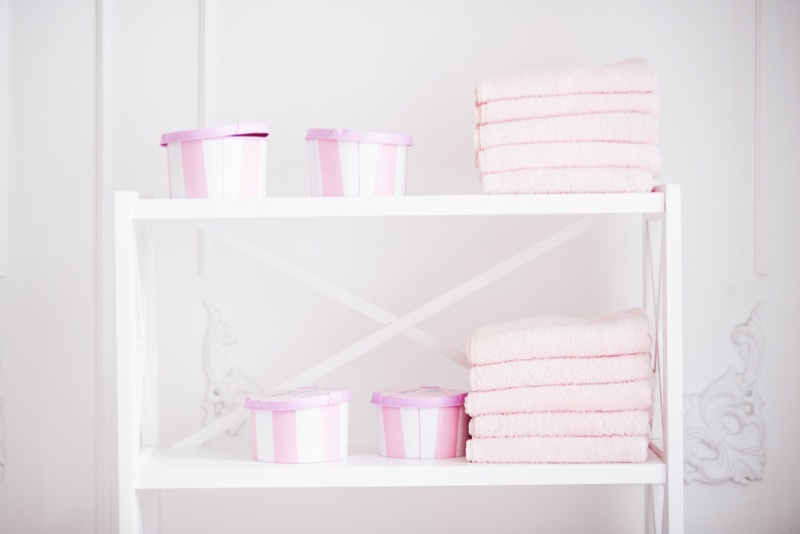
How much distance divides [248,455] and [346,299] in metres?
0.35

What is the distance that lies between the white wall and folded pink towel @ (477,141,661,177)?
374 millimetres

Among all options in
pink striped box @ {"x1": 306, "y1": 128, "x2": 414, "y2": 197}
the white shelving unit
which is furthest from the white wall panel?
pink striped box @ {"x1": 306, "y1": 128, "x2": 414, "y2": 197}

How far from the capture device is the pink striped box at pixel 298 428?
4.53 ft

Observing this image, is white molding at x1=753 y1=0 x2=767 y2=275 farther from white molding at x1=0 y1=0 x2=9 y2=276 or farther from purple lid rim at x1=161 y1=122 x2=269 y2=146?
white molding at x1=0 y1=0 x2=9 y2=276

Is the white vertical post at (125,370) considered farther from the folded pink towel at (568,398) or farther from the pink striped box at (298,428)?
the folded pink towel at (568,398)

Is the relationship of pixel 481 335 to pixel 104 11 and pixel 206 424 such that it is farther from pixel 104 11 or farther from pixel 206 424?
pixel 104 11

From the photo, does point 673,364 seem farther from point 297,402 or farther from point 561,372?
point 297,402

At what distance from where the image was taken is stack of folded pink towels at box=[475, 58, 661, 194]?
4.45 ft

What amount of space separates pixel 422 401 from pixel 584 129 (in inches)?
20.9

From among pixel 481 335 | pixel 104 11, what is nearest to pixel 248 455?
pixel 481 335

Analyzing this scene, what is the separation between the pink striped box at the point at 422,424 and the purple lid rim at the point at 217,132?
0.51 m

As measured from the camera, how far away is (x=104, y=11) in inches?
67.9

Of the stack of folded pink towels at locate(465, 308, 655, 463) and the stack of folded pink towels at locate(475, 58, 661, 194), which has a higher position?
the stack of folded pink towels at locate(475, 58, 661, 194)

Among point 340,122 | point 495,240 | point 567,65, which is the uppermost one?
point 567,65
